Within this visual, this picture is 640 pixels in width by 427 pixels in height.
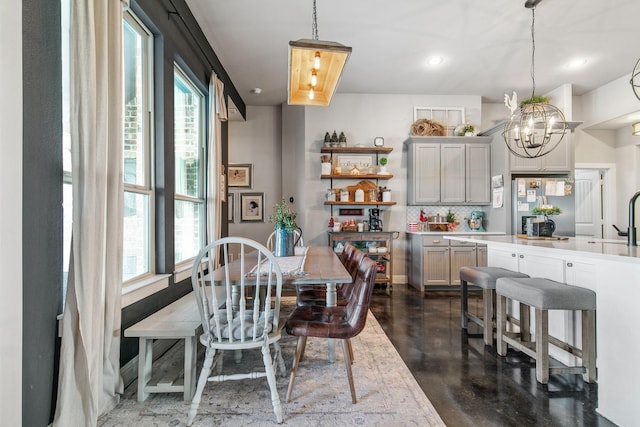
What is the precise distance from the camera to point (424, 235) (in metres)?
4.74

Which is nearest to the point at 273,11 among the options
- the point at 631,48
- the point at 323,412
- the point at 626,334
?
the point at 323,412

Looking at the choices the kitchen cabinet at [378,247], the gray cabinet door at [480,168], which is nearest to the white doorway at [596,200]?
the gray cabinet door at [480,168]

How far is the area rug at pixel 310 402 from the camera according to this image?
171 cm

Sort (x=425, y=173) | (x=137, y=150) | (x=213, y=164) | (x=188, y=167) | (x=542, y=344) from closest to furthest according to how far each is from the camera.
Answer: (x=542, y=344) → (x=137, y=150) → (x=188, y=167) → (x=213, y=164) → (x=425, y=173)

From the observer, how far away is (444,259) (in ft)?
15.5

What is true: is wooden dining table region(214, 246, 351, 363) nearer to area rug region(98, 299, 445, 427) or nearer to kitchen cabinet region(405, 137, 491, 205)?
area rug region(98, 299, 445, 427)

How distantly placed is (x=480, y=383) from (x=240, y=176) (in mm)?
4771

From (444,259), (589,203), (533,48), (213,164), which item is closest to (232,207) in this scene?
(213,164)

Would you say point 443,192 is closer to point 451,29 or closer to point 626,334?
point 451,29

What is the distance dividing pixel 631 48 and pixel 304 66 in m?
4.37

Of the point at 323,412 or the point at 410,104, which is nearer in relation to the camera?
the point at 323,412

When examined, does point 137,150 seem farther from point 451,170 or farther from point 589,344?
point 451,170
